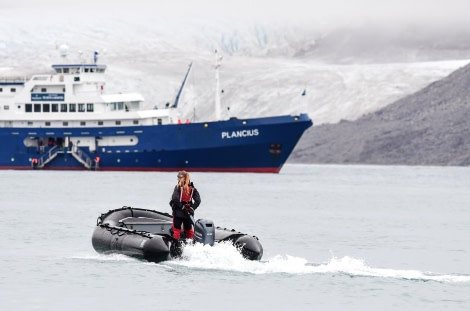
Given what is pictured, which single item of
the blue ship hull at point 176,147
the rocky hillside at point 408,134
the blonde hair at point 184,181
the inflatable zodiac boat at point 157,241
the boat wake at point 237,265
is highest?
the rocky hillside at point 408,134

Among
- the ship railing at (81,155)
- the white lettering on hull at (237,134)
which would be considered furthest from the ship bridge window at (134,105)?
the white lettering on hull at (237,134)

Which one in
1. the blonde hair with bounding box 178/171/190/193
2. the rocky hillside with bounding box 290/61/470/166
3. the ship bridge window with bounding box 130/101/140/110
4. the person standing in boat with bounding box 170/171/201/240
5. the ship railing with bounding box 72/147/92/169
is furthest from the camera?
the rocky hillside with bounding box 290/61/470/166

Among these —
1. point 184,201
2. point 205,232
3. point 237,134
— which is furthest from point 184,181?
point 237,134

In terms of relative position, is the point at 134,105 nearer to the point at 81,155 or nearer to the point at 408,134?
the point at 81,155

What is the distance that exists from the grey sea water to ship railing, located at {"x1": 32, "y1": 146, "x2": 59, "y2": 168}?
35.1 meters

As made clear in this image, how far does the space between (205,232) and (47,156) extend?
82.2m

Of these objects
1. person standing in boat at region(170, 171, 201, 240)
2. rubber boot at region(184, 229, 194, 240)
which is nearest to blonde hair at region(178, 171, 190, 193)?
person standing in boat at region(170, 171, 201, 240)

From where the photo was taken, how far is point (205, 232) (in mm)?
33500

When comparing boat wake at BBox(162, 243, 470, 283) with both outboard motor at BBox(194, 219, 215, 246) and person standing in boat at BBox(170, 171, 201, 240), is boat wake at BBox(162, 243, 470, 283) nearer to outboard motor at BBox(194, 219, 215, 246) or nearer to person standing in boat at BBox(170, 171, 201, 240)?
outboard motor at BBox(194, 219, 215, 246)

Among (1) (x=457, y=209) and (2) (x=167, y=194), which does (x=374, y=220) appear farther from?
(2) (x=167, y=194)

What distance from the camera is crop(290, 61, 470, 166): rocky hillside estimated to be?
17050 cm

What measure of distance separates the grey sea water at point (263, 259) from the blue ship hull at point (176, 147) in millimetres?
30419

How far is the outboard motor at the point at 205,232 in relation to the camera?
33.5 meters

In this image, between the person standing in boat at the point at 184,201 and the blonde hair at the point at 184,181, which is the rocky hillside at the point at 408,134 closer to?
the person standing in boat at the point at 184,201
